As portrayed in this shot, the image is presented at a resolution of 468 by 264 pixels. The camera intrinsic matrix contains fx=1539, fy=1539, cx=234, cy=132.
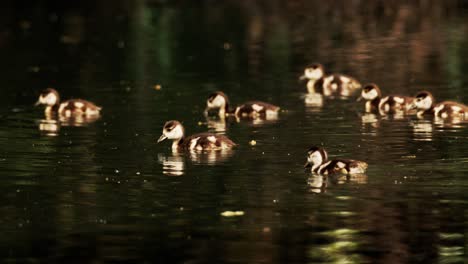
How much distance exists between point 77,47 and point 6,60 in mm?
3547

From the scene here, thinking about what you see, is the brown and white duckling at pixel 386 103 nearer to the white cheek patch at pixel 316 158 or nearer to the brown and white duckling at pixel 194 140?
the brown and white duckling at pixel 194 140

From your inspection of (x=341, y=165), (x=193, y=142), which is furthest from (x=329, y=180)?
(x=193, y=142)

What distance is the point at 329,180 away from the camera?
16719 millimetres

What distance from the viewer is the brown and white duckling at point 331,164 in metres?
17.0

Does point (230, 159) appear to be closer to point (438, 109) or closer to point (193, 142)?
point (193, 142)

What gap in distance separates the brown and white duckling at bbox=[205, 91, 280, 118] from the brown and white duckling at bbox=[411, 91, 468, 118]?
2.17 meters

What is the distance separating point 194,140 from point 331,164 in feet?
9.75

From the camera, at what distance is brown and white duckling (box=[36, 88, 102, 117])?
24156mm

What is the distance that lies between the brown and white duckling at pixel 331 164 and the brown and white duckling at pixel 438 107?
17.3 ft

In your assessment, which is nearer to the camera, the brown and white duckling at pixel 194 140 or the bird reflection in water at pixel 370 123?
the brown and white duckling at pixel 194 140

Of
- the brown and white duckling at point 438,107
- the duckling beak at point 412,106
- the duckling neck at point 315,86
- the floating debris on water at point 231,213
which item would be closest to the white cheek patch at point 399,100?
the duckling beak at point 412,106

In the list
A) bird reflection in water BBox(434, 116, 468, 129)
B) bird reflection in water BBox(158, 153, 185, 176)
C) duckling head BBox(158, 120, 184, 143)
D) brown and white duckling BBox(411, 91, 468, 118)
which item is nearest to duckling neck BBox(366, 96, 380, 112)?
brown and white duckling BBox(411, 91, 468, 118)

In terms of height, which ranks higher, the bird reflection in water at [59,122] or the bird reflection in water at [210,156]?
the bird reflection in water at [59,122]

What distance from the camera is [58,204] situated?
51.0 feet
